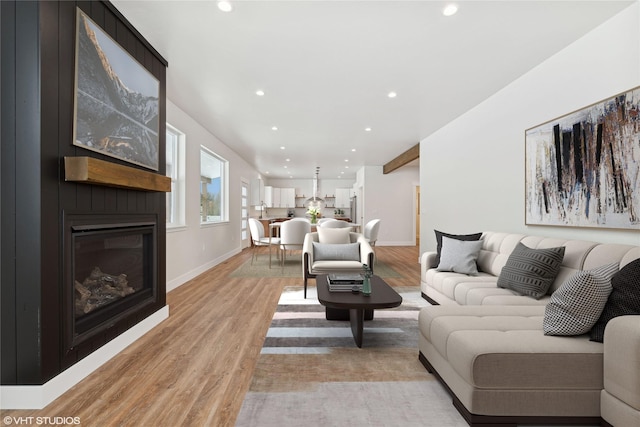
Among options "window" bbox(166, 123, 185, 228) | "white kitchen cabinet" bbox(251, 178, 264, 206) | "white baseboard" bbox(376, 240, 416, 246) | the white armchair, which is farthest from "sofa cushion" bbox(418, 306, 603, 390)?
"white kitchen cabinet" bbox(251, 178, 264, 206)

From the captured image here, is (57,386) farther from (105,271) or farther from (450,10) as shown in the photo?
(450,10)

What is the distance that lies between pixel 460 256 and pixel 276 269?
3.53 m

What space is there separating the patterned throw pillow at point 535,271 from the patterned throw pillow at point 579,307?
74cm

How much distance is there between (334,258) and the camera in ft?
13.8

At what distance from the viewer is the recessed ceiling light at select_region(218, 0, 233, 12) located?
224 cm

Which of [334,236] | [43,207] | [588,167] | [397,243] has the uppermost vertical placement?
[588,167]

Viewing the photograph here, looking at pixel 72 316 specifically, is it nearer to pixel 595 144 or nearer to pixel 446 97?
pixel 595 144

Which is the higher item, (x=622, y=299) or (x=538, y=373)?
(x=622, y=299)

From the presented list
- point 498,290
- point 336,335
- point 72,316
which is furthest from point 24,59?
point 498,290

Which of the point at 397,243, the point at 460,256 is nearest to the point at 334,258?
the point at 460,256

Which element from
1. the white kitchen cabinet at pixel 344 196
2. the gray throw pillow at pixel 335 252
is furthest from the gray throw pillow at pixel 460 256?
the white kitchen cabinet at pixel 344 196

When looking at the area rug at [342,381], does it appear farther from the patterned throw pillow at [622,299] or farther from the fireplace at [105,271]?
the fireplace at [105,271]

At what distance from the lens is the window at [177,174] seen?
15.5ft

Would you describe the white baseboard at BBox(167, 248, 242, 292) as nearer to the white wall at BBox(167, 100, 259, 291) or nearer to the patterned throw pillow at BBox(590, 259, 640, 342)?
the white wall at BBox(167, 100, 259, 291)
